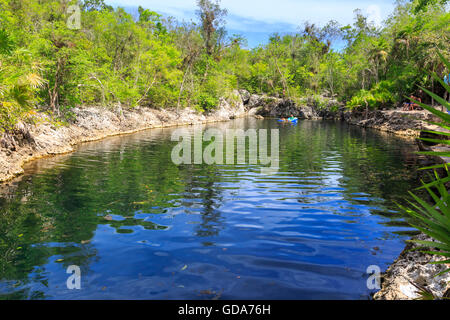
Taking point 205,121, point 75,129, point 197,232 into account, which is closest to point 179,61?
point 205,121

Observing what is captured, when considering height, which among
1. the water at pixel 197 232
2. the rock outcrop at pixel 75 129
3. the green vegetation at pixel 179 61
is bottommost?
the water at pixel 197 232

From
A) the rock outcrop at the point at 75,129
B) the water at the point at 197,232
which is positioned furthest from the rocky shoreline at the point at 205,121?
the water at the point at 197,232

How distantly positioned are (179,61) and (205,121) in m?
11.3

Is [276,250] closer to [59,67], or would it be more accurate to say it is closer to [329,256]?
[329,256]

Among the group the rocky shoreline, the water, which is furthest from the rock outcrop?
the water

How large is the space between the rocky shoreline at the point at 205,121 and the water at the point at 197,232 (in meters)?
0.63

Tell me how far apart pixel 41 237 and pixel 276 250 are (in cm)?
549

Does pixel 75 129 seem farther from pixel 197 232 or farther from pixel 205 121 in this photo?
pixel 205 121

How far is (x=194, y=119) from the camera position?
52.9 metres

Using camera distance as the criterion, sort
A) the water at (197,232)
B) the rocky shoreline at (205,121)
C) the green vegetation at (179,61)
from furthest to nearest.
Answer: the green vegetation at (179,61) → the water at (197,232) → the rocky shoreline at (205,121)

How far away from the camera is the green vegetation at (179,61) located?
22.8m

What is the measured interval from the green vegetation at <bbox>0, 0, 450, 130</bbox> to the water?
5335mm

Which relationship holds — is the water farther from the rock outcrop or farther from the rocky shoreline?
the rock outcrop

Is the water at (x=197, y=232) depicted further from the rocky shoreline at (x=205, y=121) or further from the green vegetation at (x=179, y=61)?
the green vegetation at (x=179, y=61)
